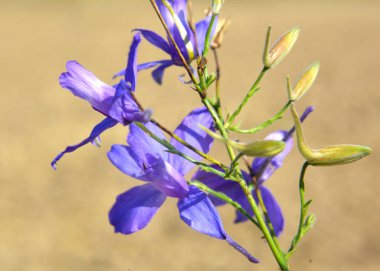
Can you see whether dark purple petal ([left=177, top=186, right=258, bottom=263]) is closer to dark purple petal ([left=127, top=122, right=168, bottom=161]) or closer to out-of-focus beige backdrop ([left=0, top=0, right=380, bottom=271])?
dark purple petal ([left=127, top=122, right=168, bottom=161])

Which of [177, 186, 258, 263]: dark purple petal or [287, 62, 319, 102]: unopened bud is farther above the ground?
[287, 62, 319, 102]: unopened bud

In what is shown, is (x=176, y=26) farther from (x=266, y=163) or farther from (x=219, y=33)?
(x=266, y=163)

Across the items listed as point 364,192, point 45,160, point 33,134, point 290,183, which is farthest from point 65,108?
point 364,192

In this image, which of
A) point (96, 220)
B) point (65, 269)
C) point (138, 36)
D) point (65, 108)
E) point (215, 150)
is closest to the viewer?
point (138, 36)

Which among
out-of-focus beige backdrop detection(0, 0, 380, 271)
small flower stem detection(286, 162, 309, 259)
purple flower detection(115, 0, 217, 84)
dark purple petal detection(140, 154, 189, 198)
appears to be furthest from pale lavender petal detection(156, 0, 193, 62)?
out-of-focus beige backdrop detection(0, 0, 380, 271)

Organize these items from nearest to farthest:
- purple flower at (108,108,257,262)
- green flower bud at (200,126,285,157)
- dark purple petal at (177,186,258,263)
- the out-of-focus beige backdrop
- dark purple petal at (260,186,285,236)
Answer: green flower bud at (200,126,285,157), dark purple petal at (177,186,258,263), purple flower at (108,108,257,262), dark purple petal at (260,186,285,236), the out-of-focus beige backdrop

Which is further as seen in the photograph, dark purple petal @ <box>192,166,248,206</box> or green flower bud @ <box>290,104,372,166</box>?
dark purple petal @ <box>192,166,248,206</box>

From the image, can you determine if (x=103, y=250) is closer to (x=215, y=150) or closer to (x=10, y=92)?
(x=215, y=150)
